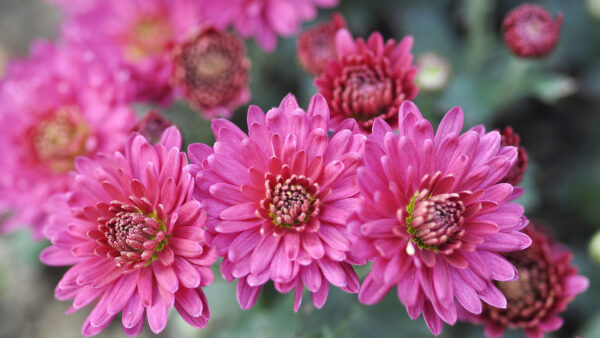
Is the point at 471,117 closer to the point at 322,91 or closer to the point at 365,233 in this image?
the point at 322,91

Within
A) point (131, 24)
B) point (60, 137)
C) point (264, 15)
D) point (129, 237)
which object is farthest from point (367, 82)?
point (131, 24)

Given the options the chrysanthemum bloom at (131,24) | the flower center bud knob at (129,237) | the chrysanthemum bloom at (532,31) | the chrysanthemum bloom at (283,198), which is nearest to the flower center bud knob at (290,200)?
the chrysanthemum bloom at (283,198)

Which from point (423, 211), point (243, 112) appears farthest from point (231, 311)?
point (423, 211)

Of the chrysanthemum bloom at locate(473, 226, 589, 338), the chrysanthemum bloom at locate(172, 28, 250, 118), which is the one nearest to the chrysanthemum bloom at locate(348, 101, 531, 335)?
the chrysanthemum bloom at locate(473, 226, 589, 338)

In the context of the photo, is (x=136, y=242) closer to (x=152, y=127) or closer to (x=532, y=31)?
(x=152, y=127)

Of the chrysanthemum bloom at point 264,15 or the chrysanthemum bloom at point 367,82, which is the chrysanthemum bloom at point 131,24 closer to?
the chrysanthemum bloom at point 264,15

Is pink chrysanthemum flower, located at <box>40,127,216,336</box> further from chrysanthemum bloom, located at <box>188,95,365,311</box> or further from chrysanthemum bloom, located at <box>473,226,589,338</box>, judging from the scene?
chrysanthemum bloom, located at <box>473,226,589,338</box>
